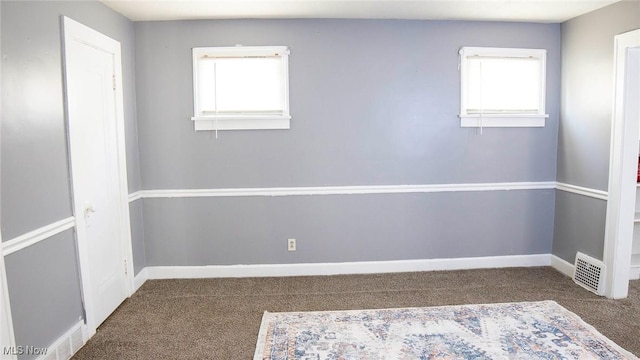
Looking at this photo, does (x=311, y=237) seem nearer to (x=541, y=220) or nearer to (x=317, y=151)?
(x=317, y=151)

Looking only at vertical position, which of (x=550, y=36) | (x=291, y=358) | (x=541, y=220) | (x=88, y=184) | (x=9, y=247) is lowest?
(x=291, y=358)

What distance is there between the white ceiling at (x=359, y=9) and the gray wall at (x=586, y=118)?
0.17 metres

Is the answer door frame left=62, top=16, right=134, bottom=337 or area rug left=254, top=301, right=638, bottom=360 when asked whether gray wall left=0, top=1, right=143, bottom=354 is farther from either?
area rug left=254, top=301, right=638, bottom=360

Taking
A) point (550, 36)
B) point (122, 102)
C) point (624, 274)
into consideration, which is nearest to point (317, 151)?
point (122, 102)

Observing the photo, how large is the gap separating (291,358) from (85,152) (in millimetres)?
1875

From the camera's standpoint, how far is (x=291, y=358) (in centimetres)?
232

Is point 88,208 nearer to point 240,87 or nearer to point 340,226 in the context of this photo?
point 240,87

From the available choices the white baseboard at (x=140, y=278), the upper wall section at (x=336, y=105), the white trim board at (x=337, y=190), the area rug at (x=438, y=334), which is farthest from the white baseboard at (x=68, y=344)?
the upper wall section at (x=336, y=105)

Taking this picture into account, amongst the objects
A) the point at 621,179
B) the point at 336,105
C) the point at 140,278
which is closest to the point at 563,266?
the point at 621,179

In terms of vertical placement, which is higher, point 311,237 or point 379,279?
point 311,237

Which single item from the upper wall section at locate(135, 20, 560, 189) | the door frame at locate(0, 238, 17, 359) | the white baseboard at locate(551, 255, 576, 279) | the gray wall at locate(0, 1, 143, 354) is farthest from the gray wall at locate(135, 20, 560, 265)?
the door frame at locate(0, 238, 17, 359)

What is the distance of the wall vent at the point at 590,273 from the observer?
124 inches

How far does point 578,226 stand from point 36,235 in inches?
159

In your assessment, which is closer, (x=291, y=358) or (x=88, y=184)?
(x=291, y=358)
